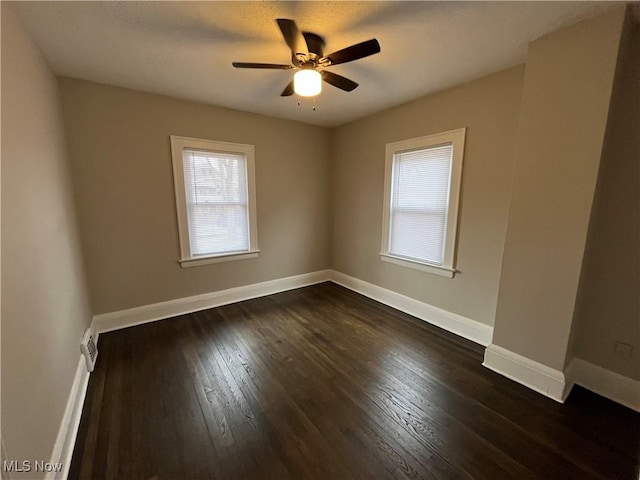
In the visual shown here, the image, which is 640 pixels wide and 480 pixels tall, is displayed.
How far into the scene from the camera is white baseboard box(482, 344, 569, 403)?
191 centimetres

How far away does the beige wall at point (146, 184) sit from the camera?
8.57ft

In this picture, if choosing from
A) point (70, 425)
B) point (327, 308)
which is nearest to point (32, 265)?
point (70, 425)

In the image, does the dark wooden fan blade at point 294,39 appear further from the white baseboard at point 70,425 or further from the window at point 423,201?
the white baseboard at point 70,425

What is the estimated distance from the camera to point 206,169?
3262mm

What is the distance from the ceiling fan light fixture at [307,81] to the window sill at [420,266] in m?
2.20

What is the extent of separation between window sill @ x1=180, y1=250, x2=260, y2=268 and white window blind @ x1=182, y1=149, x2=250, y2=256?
0.20 ft

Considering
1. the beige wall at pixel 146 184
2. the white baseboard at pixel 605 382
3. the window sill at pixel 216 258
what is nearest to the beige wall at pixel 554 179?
the white baseboard at pixel 605 382

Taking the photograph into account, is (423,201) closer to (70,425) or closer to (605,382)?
(605,382)

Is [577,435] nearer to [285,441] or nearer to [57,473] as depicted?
[285,441]

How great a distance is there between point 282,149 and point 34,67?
2.45 m

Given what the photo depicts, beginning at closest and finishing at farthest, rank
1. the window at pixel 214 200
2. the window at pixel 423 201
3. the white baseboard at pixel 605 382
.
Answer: the white baseboard at pixel 605 382 < the window at pixel 423 201 < the window at pixel 214 200

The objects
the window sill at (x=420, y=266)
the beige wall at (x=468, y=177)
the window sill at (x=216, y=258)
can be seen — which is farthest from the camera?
the window sill at (x=216, y=258)

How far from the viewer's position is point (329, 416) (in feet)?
5.78

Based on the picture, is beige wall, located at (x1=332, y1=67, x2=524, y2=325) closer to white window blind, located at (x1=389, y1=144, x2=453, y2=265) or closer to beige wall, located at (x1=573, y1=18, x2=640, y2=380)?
white window blind, located at (x1=389, y1=144, x2=453, y2=265)
